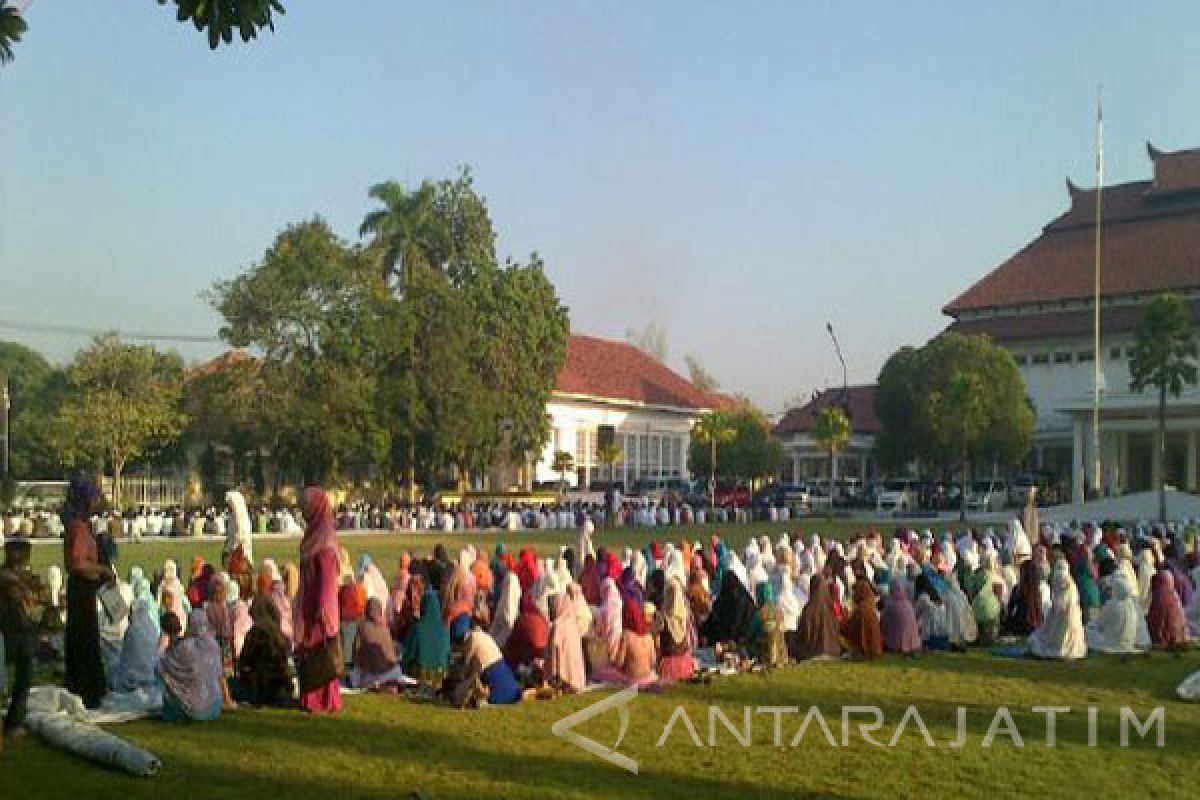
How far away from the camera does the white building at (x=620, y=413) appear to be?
54.5 meters

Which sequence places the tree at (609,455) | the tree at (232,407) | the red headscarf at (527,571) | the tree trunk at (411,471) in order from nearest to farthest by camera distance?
the red headscarf at (527,571) → the tree at (232,407) → the tree trunk at (411,471) → the tree at (609,455)

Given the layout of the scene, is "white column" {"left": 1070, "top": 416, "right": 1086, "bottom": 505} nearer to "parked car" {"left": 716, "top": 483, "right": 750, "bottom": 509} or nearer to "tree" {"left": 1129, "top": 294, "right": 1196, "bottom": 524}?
"tree" {"left": 1129, "top": 294, "right": 1196, "bottom": 524}

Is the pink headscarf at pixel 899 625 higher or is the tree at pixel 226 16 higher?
the tree at pixel 226 16

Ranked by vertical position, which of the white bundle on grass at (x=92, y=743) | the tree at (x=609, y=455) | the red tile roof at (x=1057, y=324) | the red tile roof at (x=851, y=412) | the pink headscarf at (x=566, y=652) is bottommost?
the white bundle on grass at (x=92, y=743)

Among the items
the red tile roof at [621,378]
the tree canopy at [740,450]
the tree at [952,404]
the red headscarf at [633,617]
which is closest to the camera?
the red headscarf at [633,617]

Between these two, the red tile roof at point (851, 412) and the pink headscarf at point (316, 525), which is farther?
the red tile roof at point (851, 412)

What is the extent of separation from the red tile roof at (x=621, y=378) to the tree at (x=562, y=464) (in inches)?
110

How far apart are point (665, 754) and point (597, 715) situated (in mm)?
1367

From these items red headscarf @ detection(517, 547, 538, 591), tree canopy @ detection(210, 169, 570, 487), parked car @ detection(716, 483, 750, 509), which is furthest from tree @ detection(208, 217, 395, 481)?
red headscarf @ detection(517, 547, 538, 591)

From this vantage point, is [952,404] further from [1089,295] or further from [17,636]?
[17,636]

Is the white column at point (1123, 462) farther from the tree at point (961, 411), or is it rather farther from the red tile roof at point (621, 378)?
the red tile roof at point (621, 378)

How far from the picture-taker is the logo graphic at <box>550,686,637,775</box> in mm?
7909

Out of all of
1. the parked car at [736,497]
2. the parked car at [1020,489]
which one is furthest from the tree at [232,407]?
the parked car at [1020,489]

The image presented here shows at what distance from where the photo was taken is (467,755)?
7969 mm
